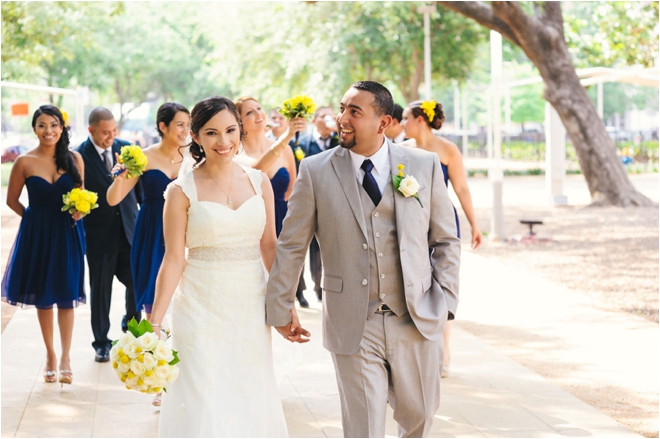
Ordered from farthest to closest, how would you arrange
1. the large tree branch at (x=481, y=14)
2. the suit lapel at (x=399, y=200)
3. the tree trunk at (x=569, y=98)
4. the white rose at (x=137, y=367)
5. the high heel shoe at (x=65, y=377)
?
the tree trunk at (x=569, y=98)
the large tree branch at (x=481, y=14)
the high heel shoe at (x=65, y=377)
the suit lapel at (x=399, y=200)
the white rose at (x=137, y=367)

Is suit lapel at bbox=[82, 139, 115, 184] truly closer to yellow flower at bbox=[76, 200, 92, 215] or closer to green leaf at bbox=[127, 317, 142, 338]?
yellow flower at bbox=[76, 200, 92, 215]

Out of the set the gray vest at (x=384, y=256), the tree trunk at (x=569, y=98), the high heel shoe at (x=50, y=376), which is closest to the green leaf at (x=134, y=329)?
the gray vest at (x=384, y=256)

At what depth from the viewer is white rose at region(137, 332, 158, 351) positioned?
3.97 metres

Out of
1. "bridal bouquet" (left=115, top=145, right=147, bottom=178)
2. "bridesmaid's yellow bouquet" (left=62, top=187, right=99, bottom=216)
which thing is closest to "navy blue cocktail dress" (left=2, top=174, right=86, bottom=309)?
"bridesmaid's yellow bouquet" (left=62, top=187, right=99, bottom=216)

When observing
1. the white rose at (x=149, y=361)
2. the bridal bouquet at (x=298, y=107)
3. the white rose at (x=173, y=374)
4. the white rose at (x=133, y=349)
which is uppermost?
the bridal bouquet at (x=298, y=107)

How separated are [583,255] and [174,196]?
10.9m

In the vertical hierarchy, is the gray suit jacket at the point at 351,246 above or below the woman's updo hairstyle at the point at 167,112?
below

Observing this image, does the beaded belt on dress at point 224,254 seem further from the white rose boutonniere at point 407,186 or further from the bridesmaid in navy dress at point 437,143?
the bridesmaid in navy dress at point 437,143

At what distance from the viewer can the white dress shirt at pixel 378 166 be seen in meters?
4.30

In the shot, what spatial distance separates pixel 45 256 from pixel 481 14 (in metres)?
13.0

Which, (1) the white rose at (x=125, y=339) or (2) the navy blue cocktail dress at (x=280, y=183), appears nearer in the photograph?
(1) the white rose at (x=125, y=339)

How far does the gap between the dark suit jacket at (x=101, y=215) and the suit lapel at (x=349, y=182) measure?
4079 mm

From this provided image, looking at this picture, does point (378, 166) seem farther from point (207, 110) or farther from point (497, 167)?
point (497, 167)

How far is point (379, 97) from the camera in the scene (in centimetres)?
424
